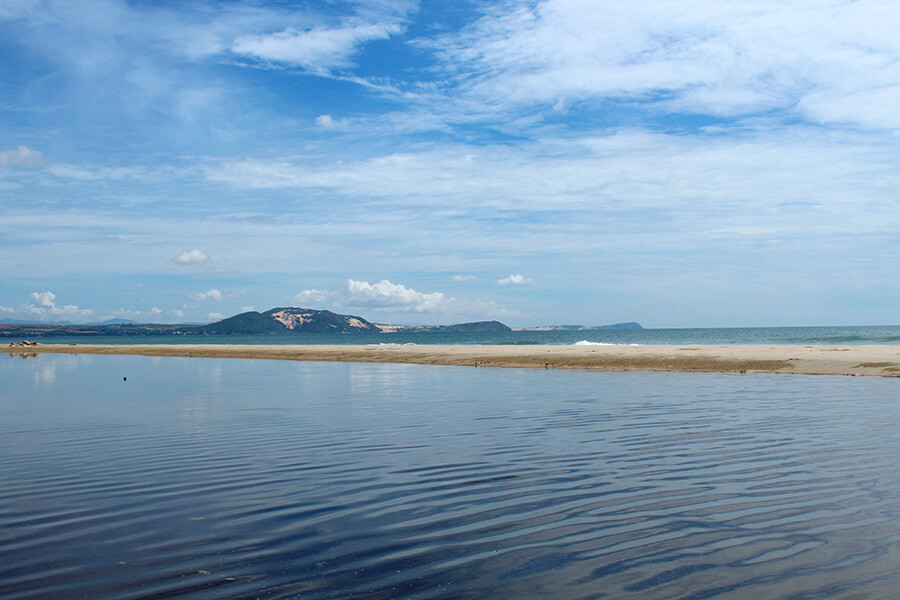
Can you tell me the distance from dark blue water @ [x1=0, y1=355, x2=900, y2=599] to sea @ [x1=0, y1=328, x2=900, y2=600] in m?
0.04

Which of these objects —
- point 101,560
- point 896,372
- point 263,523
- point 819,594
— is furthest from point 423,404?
point 896,372

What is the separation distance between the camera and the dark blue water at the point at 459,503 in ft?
21.6

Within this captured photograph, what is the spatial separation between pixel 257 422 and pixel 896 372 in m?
28.3

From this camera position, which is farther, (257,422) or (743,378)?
(743,378)

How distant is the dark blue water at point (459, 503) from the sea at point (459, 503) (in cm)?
4

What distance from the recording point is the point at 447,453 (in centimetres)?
1316

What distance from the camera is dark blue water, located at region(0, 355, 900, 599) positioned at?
6594mm

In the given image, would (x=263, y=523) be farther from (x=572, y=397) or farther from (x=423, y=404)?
(x=572, y=397)

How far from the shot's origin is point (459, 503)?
943 centimetres

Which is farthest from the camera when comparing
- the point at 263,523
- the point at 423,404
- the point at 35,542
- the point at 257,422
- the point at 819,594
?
the point at 423,404

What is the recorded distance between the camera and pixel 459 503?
9430mm

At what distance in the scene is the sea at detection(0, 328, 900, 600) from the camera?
658cm

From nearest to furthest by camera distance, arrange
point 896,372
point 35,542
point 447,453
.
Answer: point 35,542
point 447,453
point 896,372

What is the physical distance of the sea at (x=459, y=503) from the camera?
6.58 metres
